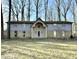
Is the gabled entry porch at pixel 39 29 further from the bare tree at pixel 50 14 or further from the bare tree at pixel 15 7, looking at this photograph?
the bare tree at pixel 15 7

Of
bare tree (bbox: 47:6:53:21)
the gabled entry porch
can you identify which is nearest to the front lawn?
the gabled entry porch

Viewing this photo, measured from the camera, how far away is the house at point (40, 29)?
2609 mm

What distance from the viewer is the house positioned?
2.61 m

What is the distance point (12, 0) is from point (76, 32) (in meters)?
0.79

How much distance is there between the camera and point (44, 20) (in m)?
2.63

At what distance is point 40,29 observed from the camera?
8.64ft

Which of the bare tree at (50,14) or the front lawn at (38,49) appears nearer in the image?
the front lawn at (38,49)

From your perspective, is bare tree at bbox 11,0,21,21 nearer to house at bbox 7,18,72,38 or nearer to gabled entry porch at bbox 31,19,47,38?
house at bbox 7,18,72,38

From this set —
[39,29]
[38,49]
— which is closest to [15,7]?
[39,29]

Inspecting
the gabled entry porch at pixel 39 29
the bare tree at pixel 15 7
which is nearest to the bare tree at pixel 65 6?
the gabled entry porch at pixel 39 29

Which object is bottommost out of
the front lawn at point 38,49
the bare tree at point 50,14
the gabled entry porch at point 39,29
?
the front lawn at point 38,49

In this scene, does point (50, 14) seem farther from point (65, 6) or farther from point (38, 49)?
point (38, 49)

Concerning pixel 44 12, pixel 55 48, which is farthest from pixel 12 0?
pixel 55 48

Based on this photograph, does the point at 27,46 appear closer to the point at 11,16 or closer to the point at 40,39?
the point at 40,39
